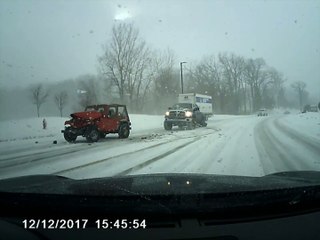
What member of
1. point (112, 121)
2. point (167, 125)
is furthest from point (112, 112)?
point (167, 125)

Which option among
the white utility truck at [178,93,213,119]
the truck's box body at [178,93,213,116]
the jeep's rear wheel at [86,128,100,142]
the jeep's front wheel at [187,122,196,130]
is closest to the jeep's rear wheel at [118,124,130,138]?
the jeep's rear wheel at [86,128,100,142]

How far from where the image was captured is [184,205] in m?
2.48

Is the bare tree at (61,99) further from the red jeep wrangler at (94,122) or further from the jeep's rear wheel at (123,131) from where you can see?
the jeep's rear wheel at (123,131)

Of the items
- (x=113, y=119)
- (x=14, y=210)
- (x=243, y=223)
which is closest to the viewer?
(x=243, y=223)

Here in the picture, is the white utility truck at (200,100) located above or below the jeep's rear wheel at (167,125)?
above

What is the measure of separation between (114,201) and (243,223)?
85 cm

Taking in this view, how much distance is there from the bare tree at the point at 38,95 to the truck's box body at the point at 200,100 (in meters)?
17.5

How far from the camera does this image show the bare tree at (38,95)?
11.6 m

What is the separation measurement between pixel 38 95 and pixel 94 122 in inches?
156

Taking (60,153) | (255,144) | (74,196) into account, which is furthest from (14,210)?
(255,144)

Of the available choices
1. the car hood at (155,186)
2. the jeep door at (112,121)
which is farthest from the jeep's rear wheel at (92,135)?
the car hood at (155,186)

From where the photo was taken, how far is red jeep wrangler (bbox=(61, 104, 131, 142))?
1524 centimetres

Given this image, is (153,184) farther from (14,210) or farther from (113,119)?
(113,119)

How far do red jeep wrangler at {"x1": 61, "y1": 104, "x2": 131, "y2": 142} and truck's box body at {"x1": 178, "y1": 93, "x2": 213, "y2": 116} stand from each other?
12642mm
